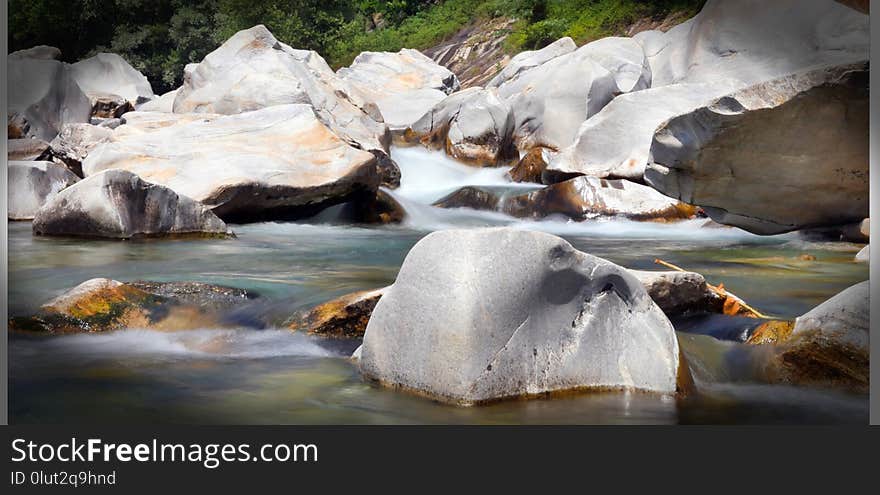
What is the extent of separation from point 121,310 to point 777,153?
261 centimetres

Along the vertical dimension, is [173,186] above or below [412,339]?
above

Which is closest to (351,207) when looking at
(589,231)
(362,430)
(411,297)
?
(589,231)

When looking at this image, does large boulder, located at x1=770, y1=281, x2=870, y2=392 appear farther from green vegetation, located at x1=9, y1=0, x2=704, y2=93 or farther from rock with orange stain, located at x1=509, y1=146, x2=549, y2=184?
rock with orange stain, located at x1=509, y1=146, x2=549, y2=184

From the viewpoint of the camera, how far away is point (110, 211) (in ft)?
16.1

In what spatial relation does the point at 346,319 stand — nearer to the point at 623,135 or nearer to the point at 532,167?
the point at 623,135

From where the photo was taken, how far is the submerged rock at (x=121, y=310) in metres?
2.84

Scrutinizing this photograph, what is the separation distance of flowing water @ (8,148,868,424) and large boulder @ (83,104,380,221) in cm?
89

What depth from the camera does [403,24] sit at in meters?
15.9

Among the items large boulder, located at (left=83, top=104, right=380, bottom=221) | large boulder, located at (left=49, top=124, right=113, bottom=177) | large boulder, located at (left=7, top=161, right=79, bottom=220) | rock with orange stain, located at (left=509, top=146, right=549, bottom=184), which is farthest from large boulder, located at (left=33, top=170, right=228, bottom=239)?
rock with orange stain, located at (left=509, top=146, right=549, bottom=184)

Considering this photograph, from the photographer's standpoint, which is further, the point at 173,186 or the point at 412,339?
the point at 173,186

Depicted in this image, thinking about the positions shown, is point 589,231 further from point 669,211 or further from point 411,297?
point 411,297

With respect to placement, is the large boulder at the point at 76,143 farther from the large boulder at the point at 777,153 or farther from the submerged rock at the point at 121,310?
the large boulder at the point at 777,153

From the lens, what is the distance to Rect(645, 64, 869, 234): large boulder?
3.39 m

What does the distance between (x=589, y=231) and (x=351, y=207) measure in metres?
1.75
